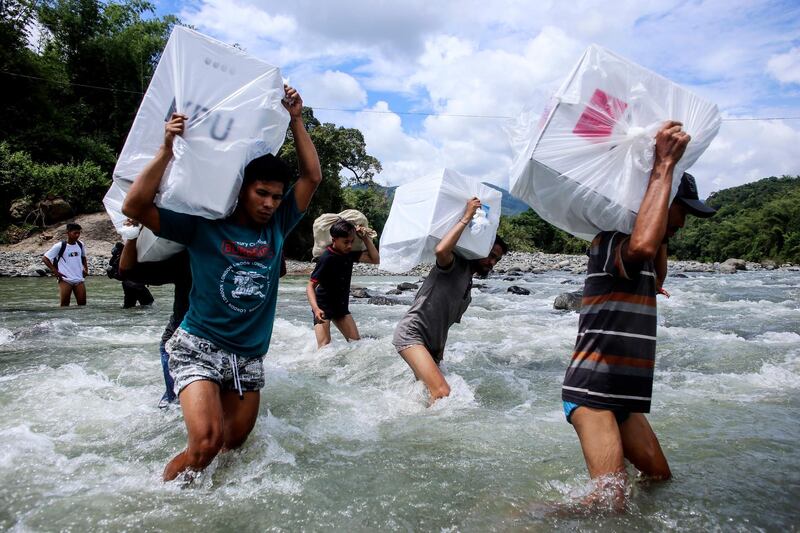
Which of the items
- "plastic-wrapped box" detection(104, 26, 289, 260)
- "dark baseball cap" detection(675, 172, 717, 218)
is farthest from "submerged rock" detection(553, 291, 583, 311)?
"plastic-wrapped box" detection(104, 26, 289, 260)

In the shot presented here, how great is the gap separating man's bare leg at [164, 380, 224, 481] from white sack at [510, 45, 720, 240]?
6.26ft

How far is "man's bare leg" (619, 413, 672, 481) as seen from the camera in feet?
9.04

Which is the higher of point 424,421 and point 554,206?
point 554,206

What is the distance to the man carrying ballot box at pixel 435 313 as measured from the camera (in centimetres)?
447

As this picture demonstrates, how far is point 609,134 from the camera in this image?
2559 mm

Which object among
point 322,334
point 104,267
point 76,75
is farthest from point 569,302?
point 76,75

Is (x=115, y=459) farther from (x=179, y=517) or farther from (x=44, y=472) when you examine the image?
(x=179, y=517)

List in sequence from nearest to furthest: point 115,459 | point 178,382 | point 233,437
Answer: point 178,382 < point 233,437 < point 115,459

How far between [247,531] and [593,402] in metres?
1.65

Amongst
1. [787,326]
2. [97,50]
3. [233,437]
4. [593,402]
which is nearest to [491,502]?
[593,402]

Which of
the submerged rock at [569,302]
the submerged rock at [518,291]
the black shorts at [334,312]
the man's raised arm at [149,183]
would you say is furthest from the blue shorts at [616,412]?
the submerged rock at [518,291]

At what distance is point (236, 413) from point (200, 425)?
436 mm

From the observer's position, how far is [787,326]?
33.8 ft

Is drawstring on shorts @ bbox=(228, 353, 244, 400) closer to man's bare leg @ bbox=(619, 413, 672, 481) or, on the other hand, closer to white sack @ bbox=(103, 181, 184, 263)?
white sack @ bbox=(103, 181, 184, 263)
